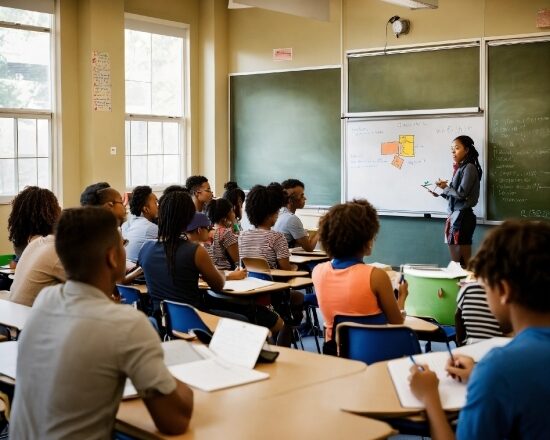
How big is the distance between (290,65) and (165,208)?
17.6ft

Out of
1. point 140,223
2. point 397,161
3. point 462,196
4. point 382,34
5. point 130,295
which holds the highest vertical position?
point 382,34

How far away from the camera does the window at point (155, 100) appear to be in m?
8.90

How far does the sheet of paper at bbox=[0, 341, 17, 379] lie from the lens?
2504mm

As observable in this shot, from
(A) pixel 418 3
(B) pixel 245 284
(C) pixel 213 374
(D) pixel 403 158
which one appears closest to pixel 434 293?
(B) pixel 245 284

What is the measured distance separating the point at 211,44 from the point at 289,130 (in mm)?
1508

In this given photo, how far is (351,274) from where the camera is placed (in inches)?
128

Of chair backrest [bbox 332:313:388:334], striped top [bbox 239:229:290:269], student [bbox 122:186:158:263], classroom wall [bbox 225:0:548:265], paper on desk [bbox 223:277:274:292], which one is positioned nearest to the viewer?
chair backrest [bbox 332:313:388:334]

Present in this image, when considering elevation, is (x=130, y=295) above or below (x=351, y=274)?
below

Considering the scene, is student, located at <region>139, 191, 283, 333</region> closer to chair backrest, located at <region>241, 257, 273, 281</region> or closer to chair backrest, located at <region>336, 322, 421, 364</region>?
chair backrest, located at <region>241, 257, 273, 281</region>

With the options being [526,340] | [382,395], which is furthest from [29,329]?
[526,340]

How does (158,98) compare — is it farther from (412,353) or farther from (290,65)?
(412,353)

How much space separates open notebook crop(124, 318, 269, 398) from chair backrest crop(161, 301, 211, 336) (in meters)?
0.52

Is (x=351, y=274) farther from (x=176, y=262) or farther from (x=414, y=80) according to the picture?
(x=414, y=80)

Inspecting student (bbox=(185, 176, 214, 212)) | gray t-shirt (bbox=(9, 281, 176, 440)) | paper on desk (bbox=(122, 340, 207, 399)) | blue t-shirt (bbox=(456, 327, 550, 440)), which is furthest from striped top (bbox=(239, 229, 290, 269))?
blue t-shirt (bbox=(456, 327, 550, 440))
